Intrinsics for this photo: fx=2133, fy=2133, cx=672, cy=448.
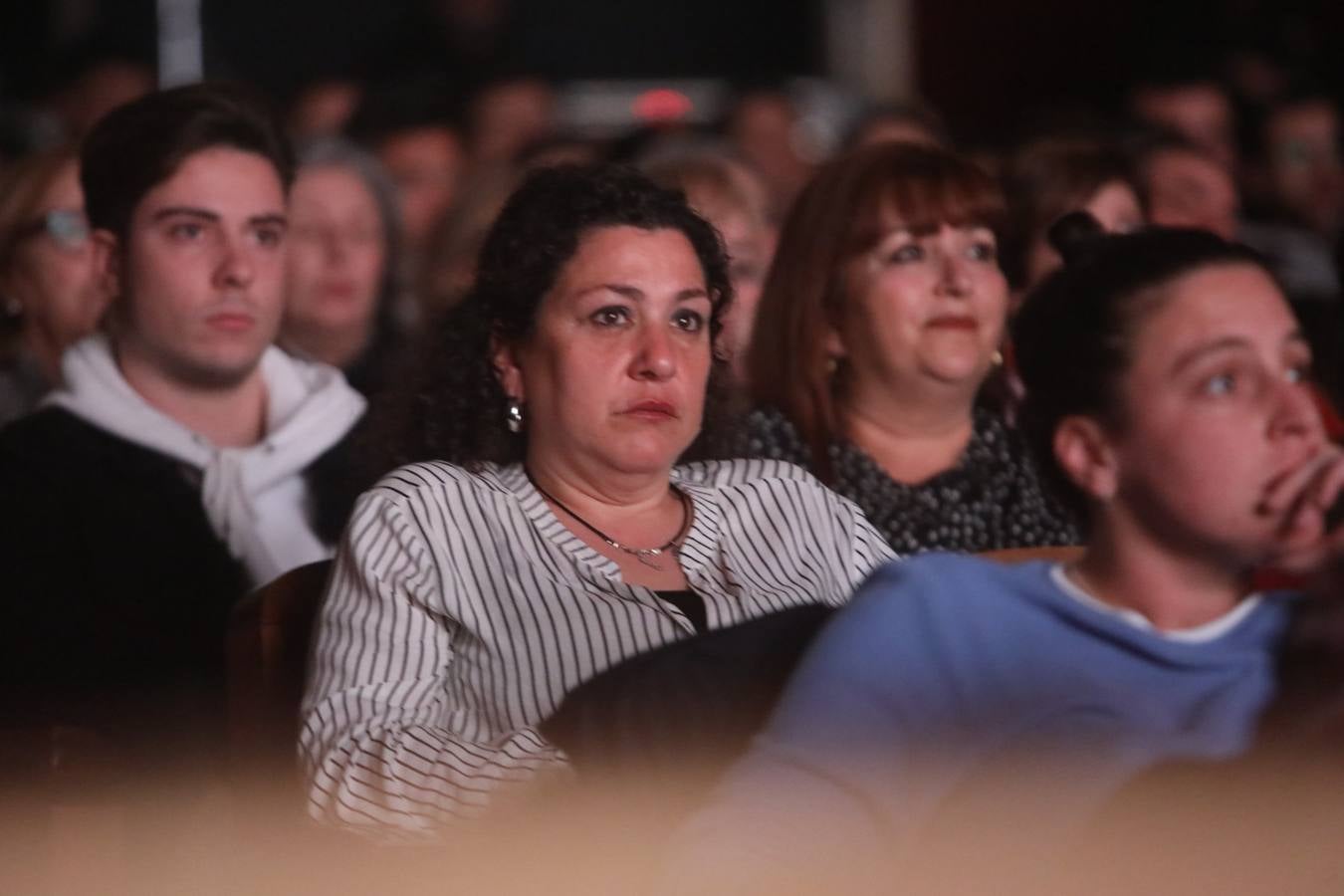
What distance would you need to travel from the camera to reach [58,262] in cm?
326

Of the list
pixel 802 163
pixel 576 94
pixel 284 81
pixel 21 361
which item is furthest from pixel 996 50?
pixel 21 361

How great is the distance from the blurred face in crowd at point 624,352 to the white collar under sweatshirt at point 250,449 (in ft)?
2.44

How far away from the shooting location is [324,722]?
5.89 ft

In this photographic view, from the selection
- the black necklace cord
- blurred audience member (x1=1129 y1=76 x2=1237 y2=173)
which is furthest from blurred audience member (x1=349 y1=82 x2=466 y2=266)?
the black necklace cord

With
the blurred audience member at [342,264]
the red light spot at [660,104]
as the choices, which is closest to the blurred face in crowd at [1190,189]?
the blurred audience member at [342,264]

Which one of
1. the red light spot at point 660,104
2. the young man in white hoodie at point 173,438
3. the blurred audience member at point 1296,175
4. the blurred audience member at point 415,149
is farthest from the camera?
the red light spot at point 660,104

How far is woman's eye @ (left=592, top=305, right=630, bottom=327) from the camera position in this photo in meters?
1.99

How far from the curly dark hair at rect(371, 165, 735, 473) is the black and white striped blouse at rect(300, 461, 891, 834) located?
0.12m

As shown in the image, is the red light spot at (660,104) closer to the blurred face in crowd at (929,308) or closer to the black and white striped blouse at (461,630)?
the blurred face in crowd at (929,308)

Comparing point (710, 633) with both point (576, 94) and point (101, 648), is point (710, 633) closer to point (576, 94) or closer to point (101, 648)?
point (101, 648)

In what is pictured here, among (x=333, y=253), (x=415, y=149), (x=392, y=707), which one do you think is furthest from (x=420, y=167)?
(x=392, y=707)

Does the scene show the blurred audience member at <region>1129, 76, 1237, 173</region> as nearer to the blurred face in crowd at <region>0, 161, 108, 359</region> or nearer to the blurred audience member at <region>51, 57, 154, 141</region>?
the blurred audience member at <region>51, 57, 154, 141</region>

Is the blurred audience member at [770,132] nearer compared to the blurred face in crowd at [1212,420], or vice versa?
the blurred face in crowd at [1212,420]

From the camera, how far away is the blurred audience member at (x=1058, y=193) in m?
3.10
